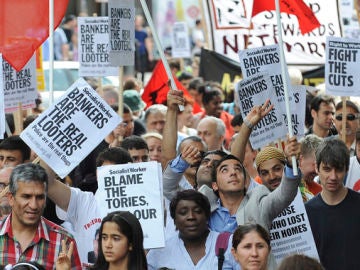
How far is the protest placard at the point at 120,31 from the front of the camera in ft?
36.7

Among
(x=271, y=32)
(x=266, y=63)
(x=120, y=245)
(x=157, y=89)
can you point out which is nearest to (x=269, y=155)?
(x=266, y=63)

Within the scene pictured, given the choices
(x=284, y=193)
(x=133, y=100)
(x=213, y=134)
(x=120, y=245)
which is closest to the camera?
(x=120, y=245)

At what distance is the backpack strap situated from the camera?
332 inches

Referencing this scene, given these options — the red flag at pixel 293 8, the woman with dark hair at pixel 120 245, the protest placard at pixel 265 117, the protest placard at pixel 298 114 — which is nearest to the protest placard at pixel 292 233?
the protest placard at pixel 265 117

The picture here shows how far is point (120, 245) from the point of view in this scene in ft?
26.2

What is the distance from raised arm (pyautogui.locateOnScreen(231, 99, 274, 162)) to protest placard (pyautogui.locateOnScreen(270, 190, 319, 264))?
22.0 inches

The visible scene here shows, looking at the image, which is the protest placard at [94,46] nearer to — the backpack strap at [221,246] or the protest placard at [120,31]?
the protest placard at [120,31]

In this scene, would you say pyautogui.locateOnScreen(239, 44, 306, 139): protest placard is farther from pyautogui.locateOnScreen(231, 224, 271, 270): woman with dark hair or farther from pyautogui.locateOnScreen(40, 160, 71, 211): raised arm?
pyautogui.locateOnScreen(231, 224, 271, 270): woman with dark hair

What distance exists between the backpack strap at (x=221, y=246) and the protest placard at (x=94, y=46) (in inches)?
200

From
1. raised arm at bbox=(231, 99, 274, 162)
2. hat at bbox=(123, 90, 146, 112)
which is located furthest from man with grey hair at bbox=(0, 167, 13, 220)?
hat at bbox=(123, 90, 146, 112)

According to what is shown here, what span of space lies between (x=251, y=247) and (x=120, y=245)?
795mm

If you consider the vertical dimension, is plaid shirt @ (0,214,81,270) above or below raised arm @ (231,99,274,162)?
below

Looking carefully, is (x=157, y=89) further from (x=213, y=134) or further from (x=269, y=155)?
(x=269, y=155)

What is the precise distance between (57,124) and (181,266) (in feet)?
4.94
